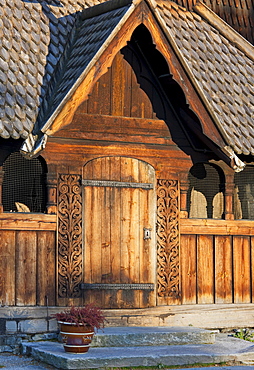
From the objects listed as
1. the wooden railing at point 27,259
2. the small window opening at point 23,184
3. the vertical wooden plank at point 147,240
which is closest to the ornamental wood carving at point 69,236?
the wooden railing at point 27,259

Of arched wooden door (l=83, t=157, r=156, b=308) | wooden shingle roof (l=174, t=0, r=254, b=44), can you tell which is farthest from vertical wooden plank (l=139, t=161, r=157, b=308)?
wooden shingle roof (l=174, t=0, r=254, b=44)

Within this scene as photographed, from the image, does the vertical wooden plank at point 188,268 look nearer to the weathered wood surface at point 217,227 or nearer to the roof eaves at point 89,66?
the weathered wood surface at point 217,227

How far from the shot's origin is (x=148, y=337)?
451 inches

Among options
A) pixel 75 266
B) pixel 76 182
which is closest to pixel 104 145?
pixel 76 182

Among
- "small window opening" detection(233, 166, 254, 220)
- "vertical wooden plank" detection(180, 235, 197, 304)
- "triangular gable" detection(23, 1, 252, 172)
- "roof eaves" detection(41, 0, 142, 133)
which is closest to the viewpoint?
"roof eaves" detection(41, 0, 142, 133)

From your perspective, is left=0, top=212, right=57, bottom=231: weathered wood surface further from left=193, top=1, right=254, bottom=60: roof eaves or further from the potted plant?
left=193, top=1, right=254, bottom=60: roof eaves

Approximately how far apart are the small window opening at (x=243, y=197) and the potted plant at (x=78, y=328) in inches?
186

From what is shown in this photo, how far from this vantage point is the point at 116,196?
12.6 meters

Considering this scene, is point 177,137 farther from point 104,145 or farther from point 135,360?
point 135,360

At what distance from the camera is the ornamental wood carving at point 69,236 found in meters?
12.1

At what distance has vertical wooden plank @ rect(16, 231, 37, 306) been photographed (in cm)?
1188

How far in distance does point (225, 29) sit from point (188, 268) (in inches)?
193

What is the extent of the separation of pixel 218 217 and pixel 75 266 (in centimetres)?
301

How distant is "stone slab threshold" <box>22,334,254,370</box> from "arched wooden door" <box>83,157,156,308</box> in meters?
1.37
